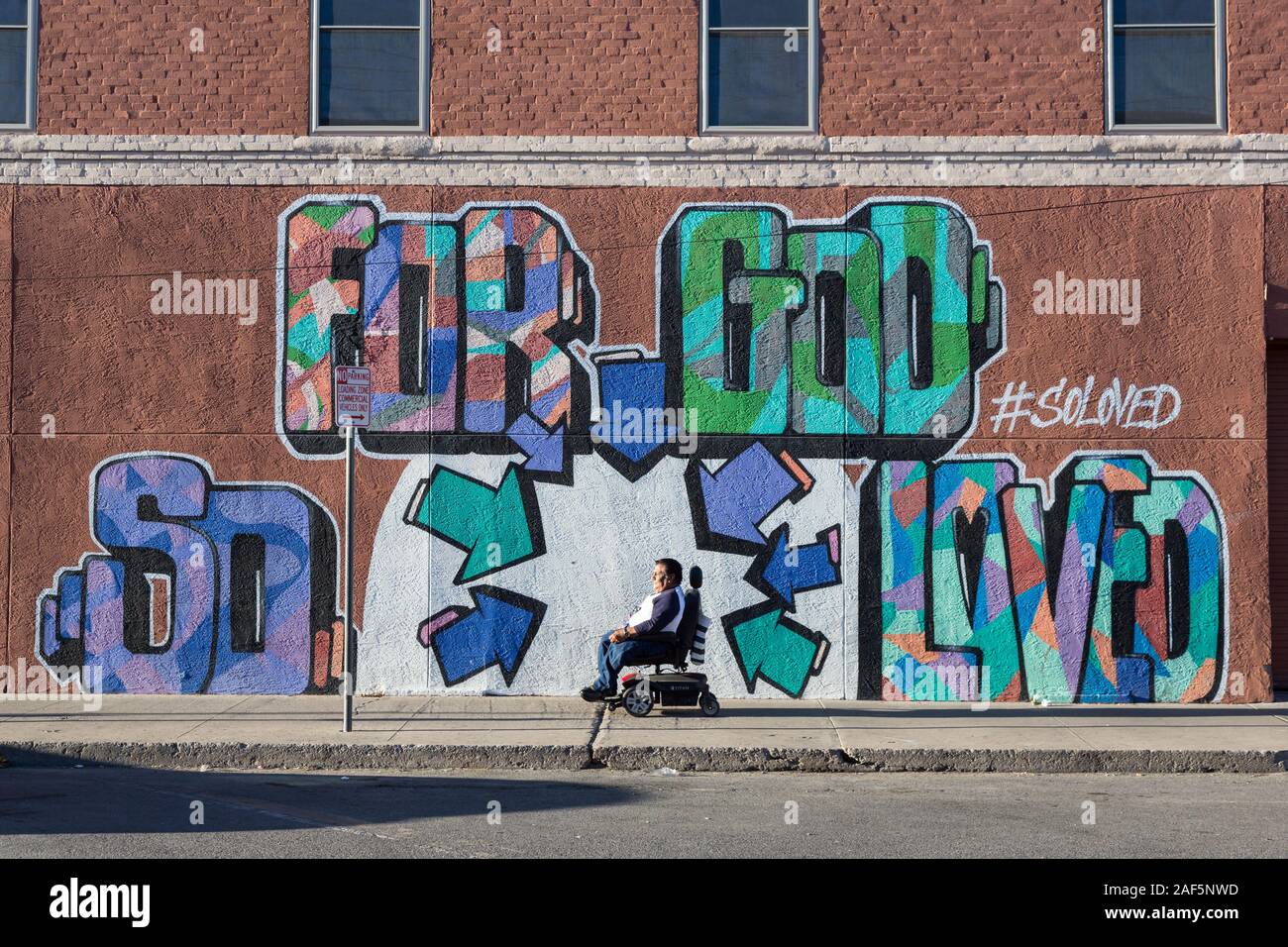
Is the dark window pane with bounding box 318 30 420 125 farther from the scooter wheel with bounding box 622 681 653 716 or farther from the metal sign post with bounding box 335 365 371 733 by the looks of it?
the scooter wheel with bounding box 622 681 653 716

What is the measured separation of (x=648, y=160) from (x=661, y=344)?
164cm

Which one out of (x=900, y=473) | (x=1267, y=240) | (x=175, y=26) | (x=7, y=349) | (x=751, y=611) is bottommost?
(x=751, y=611)

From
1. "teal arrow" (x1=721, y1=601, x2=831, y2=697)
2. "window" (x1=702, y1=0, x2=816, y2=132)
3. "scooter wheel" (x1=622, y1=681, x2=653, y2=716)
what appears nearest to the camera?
"scooter wheel" (x1=622, y1=681, x2=653, y2=716)

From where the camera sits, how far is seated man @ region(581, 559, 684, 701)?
11.2m

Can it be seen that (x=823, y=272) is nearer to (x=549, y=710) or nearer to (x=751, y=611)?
(x=751, y=611)

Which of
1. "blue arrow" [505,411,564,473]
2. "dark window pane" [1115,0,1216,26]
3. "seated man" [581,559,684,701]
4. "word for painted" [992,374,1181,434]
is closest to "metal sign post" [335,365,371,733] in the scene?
"seated man" [581,559,684,701]

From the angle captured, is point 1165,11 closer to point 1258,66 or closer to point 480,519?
point 1258,66

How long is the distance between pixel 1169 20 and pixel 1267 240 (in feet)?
7.17

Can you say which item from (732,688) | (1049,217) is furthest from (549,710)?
(1049,217)

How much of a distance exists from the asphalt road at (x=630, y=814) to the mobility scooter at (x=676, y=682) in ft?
4.91

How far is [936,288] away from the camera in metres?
12.5

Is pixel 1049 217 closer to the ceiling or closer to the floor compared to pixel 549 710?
closer to the ceiling

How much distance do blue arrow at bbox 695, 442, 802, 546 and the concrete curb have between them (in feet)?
9.75

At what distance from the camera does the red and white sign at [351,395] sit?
10282 mm
